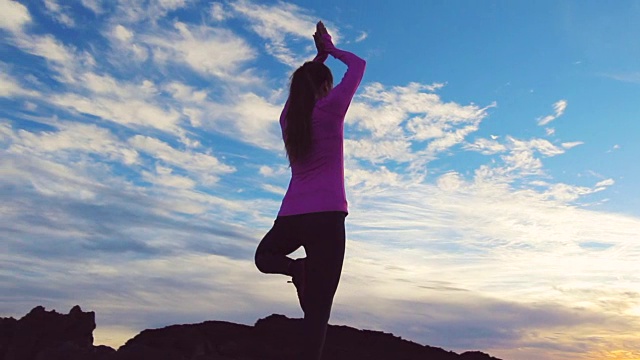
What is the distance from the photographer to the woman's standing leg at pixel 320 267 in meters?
5.46

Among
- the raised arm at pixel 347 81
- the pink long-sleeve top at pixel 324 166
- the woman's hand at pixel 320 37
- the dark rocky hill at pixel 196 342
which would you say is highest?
the woman's hand at pixel 320 37

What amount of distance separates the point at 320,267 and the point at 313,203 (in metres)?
0.51

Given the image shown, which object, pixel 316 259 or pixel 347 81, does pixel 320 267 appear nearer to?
pixel 316 259

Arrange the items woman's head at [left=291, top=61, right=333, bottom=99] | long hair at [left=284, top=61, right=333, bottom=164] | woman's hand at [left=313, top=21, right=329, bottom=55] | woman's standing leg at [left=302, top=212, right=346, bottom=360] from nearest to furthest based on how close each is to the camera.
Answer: woman's standing leg at [left=302, top=212, right=346, bottom=360], long hair at [left=284, top=61, right=333, bottom=164], woman's head at [left=291, top=61, right=333, bottom=99], woman's hand at [left=313, top=21, right=329, bottom=55]

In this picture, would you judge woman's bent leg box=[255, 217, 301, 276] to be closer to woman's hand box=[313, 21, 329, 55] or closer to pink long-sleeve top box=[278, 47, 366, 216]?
pink long-sleeve top box=[278, 47, 366, 216]

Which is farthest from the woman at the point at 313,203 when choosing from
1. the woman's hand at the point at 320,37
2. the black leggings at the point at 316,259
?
the woman's hand at the point at 320,37

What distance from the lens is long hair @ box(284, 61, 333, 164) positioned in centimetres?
558

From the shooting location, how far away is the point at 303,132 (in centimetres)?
557

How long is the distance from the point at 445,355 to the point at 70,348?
5.62 metres

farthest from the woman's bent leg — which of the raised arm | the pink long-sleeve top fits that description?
the raised arm

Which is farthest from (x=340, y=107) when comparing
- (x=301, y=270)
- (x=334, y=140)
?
(x=301, y=270)

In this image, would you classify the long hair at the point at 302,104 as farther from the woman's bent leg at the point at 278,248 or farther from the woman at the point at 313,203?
the woman's bent leg at the point at 278,248

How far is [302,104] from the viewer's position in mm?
5668

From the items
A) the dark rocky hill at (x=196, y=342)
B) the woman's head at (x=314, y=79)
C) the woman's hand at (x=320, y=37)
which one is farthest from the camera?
the dark rocky hill at (x=196, y=342)
